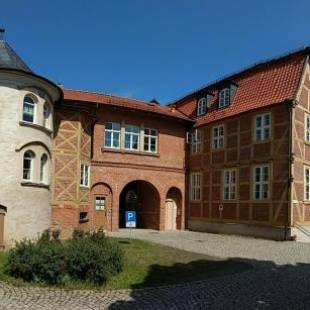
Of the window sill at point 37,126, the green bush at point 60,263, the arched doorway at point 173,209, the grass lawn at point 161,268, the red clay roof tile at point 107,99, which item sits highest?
the red clay roof tile at point 107,99

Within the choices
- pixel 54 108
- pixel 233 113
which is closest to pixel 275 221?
pixel 233 113

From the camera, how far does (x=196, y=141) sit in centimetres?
2956

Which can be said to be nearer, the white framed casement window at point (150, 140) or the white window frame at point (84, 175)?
the white window frame at point (84, 175)

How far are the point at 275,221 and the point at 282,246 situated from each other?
10.2 feet

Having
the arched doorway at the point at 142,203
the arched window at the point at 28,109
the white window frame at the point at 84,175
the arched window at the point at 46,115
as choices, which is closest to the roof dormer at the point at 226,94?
the arched doorway at the point at 142,203

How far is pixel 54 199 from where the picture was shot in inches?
853

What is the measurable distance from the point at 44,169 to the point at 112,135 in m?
7.26

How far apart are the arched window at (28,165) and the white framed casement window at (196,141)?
41.1 feet

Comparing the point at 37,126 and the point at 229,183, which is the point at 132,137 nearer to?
the point at 229,183

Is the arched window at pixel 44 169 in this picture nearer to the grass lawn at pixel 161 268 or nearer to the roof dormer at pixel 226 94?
A: the grass lawn at pixel 161 268

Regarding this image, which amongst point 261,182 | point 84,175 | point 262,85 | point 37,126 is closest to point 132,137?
point 84,175

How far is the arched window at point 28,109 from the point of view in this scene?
62.9ft

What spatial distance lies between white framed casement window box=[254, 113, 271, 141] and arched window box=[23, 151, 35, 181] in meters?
11.8

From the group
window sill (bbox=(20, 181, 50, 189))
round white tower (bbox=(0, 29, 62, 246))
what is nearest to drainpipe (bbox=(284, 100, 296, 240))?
round white tower (bbox=(0, 29, 62, 246))
